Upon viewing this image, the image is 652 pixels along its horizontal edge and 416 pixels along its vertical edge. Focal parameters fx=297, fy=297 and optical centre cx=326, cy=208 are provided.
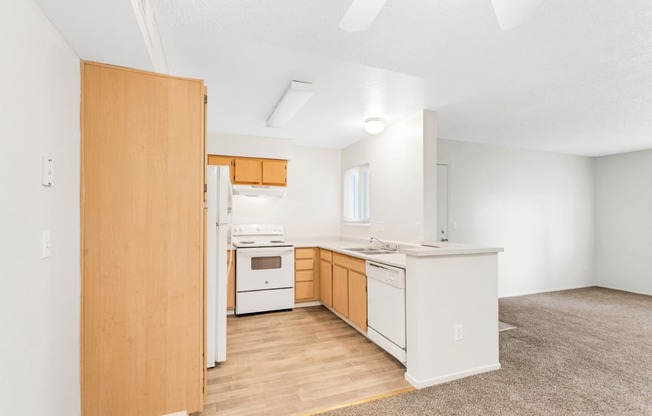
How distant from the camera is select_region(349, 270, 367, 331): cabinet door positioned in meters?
3.03

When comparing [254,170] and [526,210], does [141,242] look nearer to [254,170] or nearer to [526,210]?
[254,170]

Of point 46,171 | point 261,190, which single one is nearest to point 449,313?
point 46,171

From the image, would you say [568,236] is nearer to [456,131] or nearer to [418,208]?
[456,131]

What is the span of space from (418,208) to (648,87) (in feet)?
7.42

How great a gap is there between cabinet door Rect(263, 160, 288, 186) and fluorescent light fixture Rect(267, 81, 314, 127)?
1.04 meters

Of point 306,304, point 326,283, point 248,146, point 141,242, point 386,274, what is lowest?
point 306,304

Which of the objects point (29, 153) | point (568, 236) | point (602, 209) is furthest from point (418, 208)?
point (602, 209)

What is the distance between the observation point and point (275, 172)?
14.8 feet

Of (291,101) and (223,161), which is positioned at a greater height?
(291,101)

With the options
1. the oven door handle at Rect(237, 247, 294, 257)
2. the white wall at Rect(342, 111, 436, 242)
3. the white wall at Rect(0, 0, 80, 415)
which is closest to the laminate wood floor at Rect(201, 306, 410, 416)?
the oven door handle at Rect(237, 247, 294, 257)

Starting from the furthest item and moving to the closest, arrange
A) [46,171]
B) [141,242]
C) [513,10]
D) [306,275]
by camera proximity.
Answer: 1. [306,275]
2. [141,242]
3. [46,171]
4. [513,10]

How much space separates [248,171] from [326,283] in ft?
6.45

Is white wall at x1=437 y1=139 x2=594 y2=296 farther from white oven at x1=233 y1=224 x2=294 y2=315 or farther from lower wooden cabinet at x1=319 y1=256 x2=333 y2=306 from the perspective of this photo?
white oven at x1=233 y1=224 x2=294 y2=315

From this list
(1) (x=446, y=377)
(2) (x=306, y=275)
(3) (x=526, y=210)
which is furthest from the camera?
(3) (x=526, y=210)
